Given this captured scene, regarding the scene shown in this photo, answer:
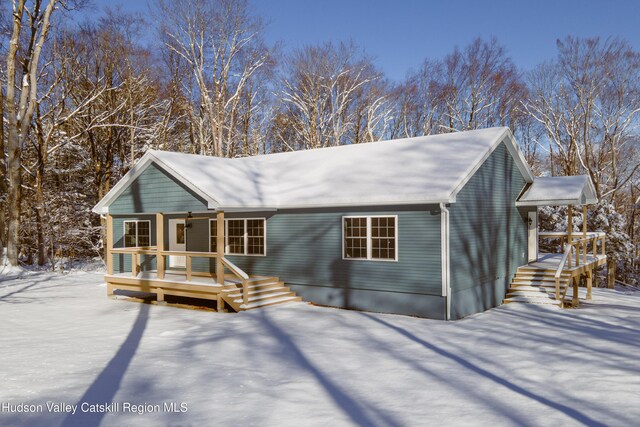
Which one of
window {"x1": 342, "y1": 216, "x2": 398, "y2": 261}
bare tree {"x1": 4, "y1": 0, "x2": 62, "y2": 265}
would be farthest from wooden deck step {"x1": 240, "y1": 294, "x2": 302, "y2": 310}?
bare tree {"x1": 4, "y1": 0, "x2": 62, "y2": 265}

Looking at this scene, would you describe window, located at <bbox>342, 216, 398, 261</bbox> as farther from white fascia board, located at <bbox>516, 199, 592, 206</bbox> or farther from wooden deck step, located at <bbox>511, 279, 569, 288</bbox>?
white fascia board, located at <bbox>516, 199, 592, 206</bbox>

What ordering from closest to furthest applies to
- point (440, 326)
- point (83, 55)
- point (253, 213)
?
point (440, 326) → point (253, 213) → point (83, 55)

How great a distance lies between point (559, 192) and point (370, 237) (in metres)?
7.43

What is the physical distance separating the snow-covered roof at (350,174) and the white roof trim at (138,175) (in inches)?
1.1

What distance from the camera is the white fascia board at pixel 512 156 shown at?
42.5ft

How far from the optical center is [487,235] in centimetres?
1545

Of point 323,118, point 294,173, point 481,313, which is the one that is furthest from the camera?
point 323,118

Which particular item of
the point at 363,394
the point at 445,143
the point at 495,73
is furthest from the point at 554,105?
the point at 363,394

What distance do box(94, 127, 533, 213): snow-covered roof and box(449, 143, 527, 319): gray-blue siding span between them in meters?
0.75

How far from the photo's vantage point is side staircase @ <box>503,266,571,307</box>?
15.6m

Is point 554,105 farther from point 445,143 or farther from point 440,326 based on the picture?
point 440,326

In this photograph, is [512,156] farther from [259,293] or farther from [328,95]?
[328,95]

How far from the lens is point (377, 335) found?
11.0m

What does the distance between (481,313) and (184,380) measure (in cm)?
1001
